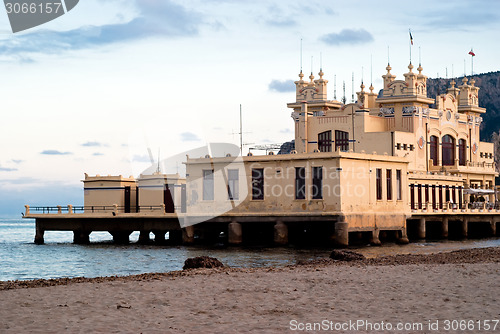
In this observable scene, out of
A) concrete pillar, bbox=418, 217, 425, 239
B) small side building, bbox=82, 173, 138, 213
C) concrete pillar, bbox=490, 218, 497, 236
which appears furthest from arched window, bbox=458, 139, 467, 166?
small side building, bbox=82, 173, 138, 213

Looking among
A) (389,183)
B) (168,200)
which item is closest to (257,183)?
(389,183)

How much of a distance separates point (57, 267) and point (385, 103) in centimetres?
4043

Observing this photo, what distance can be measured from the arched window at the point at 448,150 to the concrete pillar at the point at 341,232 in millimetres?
30825

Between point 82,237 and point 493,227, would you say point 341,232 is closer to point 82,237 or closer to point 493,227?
point 82,237

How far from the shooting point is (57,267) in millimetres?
39688

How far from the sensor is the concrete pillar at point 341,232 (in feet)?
151

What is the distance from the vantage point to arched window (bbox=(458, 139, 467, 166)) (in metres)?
77.2

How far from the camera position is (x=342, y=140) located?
231 ft

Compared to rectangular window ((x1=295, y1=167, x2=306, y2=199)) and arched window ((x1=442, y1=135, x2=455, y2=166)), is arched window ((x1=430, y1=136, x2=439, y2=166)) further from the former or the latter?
rectangular window ((x1=295, y1=167, x2=306, y2=199))

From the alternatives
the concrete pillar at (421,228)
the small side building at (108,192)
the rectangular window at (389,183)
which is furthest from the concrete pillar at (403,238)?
the small side building at (108,192)

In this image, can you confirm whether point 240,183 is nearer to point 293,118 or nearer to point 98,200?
point 98,200

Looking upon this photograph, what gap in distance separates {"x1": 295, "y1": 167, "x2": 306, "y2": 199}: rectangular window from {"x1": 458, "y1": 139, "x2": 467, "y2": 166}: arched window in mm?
32675

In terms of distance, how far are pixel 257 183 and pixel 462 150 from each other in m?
33.9

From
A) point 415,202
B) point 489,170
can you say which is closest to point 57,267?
point 415,202
